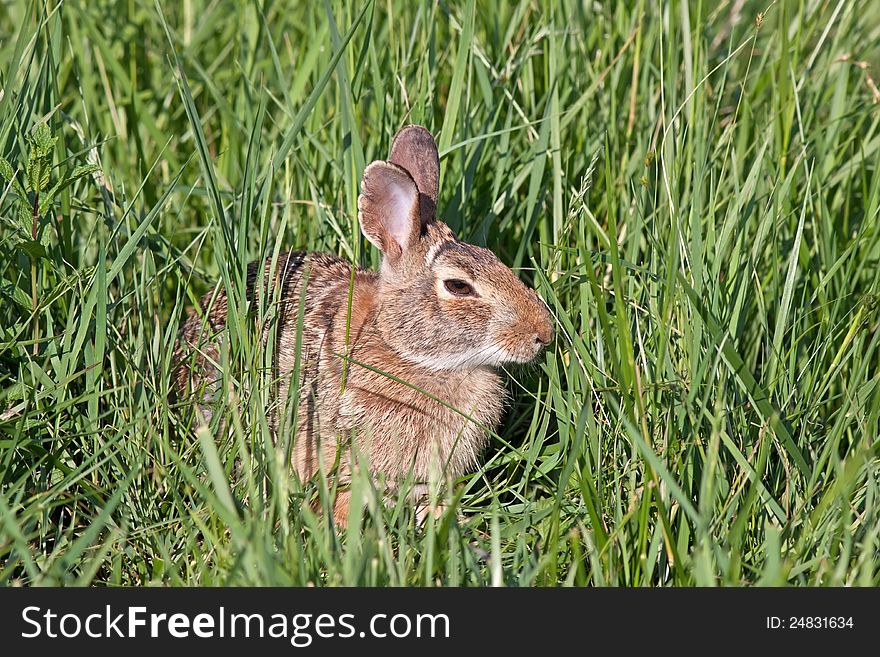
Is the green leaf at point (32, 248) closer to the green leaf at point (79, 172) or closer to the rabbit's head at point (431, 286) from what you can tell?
the green leaf at point (79, 172)

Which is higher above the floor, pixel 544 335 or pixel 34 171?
pixel 34 171

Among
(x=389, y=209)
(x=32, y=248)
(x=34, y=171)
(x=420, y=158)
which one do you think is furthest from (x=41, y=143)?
(x=420, y=158)

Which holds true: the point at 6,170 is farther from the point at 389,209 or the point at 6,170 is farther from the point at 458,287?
the point at 458,287

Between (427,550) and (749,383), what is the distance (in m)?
1.14

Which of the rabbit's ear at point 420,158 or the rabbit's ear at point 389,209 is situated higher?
the rabbit's ear at point 420,158

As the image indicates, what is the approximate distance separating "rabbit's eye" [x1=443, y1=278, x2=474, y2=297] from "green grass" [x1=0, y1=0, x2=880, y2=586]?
0.32 meters

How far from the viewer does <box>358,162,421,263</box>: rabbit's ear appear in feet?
12.3

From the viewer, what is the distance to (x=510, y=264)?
4.54m

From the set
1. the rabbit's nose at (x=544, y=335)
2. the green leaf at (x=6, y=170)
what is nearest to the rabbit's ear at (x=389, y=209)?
→ the rabbit's nose at (x=544, y=335)

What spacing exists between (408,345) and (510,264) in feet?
2.78

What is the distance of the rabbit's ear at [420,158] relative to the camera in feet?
13.2

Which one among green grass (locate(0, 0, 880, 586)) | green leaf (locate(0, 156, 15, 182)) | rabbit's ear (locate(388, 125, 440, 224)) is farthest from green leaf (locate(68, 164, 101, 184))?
rabbit's ear (locate(388, 125, 440, 224))
